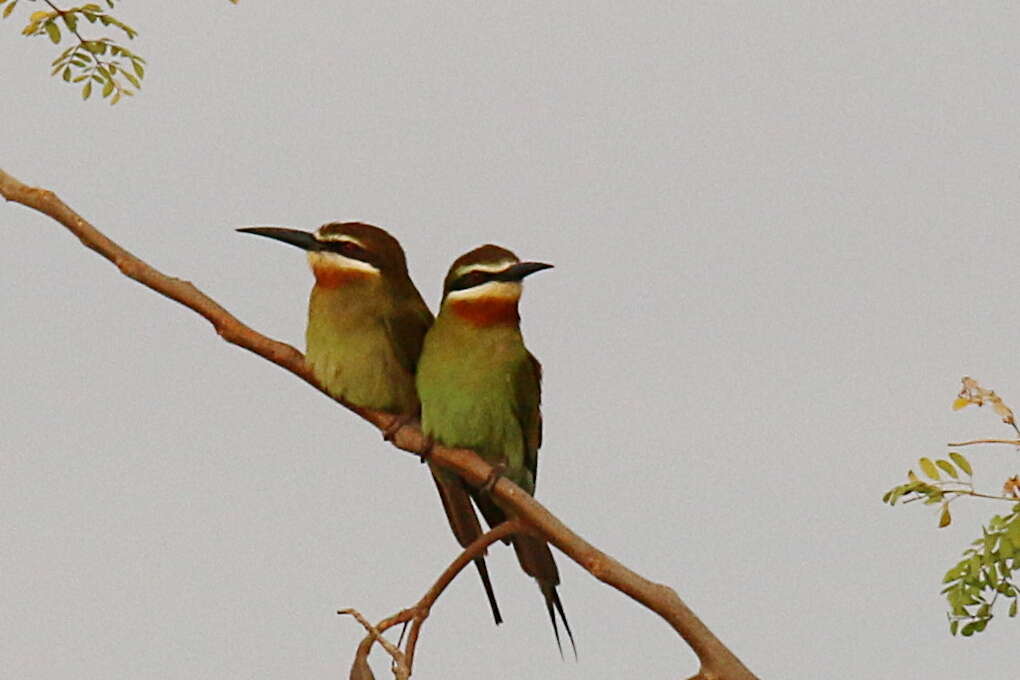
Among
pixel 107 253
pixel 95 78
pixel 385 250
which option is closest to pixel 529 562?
pixel 385 250

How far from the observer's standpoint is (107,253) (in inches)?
128

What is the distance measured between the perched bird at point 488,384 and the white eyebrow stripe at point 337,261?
0.69 ft

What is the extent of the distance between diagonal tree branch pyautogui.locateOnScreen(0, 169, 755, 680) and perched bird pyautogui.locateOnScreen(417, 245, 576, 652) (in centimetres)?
10

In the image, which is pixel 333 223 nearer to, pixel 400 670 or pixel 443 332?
pixel 443 332

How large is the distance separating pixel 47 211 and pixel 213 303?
37cm

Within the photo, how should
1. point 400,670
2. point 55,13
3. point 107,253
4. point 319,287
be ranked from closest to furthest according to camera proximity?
point 400,670, point 107,253, point 55,13, point 319,287

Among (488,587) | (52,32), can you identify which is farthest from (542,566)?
(52,32)

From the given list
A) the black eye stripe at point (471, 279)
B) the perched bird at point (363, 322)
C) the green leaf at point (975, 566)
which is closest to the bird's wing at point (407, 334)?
the perched bird at point (363, 322)

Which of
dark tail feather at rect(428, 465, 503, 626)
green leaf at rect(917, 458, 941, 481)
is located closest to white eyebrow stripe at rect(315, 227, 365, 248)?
dark tail feather at rect(428, 465, 503, 626)

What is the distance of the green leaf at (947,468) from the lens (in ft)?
10.7

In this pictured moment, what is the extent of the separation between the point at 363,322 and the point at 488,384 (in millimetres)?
318

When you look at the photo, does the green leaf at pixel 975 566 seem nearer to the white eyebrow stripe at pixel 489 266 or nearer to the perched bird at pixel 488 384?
the perched bird at pixel 488 384

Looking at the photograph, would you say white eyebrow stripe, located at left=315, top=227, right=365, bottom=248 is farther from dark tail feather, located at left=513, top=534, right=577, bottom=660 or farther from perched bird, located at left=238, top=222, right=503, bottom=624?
dark tail feather, located at left=513, top=534, right=577, bottom=660

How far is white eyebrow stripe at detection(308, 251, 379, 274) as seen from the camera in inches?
147
